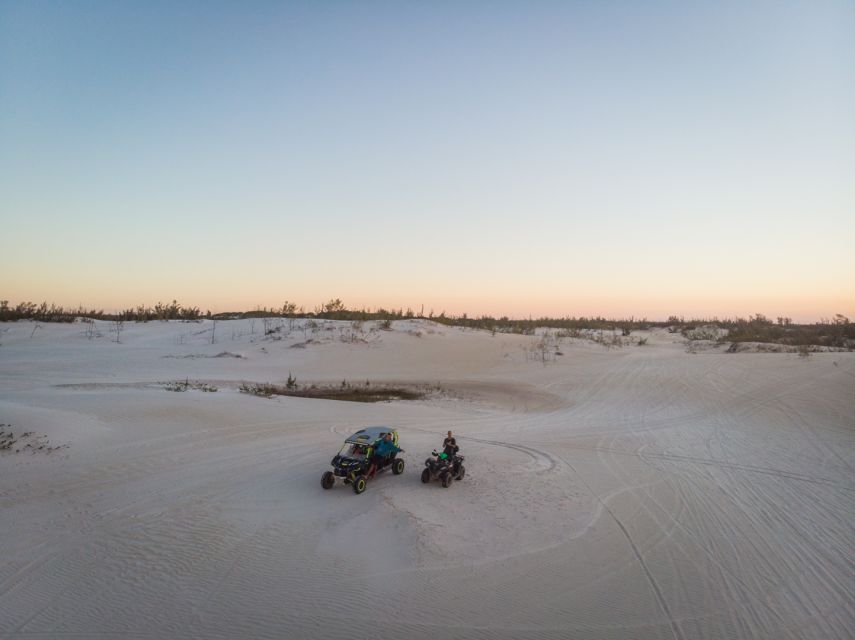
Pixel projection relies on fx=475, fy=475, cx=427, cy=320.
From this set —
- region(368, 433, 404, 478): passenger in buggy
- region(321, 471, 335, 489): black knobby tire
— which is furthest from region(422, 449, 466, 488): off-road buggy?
region(321, 471, 335, 489): black knobby tire

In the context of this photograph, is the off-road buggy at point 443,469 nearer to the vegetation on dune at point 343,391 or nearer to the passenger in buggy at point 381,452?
the passenger in buggy at point 381,452

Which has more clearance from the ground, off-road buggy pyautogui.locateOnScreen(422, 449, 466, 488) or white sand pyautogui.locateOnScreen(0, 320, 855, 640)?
off-road buggy pyautogui.locateOnScreen(422, 449, 466, 488)

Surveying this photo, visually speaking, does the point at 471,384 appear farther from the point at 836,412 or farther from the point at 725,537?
the point at 725,537

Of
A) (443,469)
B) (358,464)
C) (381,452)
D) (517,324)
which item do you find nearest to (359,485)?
(358,464)

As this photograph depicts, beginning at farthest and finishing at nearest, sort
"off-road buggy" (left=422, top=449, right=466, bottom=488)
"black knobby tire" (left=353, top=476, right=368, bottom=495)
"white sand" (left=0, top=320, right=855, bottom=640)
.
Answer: "off-road buggy" (left=422, top=449, right=466, bottom=488) → "black knobby tire" (left=353, top=476, right=368, bottom=495) → "white sand" (left=0, top=320, right=855, bottom=640)

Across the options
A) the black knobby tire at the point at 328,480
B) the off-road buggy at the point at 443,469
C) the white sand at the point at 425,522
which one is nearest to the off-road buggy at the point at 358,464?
the black knobby tire at the point at 328,480

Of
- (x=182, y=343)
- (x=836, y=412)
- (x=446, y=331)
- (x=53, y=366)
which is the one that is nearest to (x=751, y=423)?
(x=836, y=412)

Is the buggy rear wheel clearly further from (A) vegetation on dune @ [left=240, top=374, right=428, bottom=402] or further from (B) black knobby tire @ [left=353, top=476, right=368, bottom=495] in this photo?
(A) vegetation on dune @ [left=240, top=374, right=428, bottom=402]
